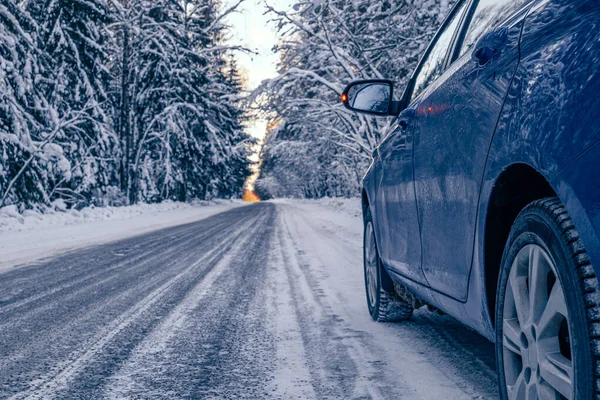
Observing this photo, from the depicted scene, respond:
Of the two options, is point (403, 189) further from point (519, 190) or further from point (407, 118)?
point (519, 190)

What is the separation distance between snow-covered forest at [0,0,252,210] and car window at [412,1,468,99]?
12200 millimetres

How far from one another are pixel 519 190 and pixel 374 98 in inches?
84.0

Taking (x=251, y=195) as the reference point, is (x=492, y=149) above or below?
below

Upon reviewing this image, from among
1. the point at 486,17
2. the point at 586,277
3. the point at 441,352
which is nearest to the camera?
the point at 586,277

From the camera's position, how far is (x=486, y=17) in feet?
7.89

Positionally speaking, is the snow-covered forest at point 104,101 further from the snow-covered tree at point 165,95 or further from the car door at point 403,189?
the car door at point 403,189

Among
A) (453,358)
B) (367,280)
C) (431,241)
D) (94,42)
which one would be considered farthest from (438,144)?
(94,42)

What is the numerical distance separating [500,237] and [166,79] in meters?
29.2

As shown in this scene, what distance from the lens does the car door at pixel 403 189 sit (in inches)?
115

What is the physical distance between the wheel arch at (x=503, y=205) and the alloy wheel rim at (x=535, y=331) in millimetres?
191

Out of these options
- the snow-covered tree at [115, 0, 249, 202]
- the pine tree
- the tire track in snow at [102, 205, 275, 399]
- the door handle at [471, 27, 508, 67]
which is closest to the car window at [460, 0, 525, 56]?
the door handle at [471, 27, 508, 67]

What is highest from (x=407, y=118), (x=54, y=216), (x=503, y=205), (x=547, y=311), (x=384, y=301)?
(x=407, y=118)

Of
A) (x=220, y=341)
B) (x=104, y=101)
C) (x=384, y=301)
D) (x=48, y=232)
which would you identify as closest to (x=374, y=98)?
(x=384, y=301)

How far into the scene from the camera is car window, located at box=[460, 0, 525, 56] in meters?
2.13
